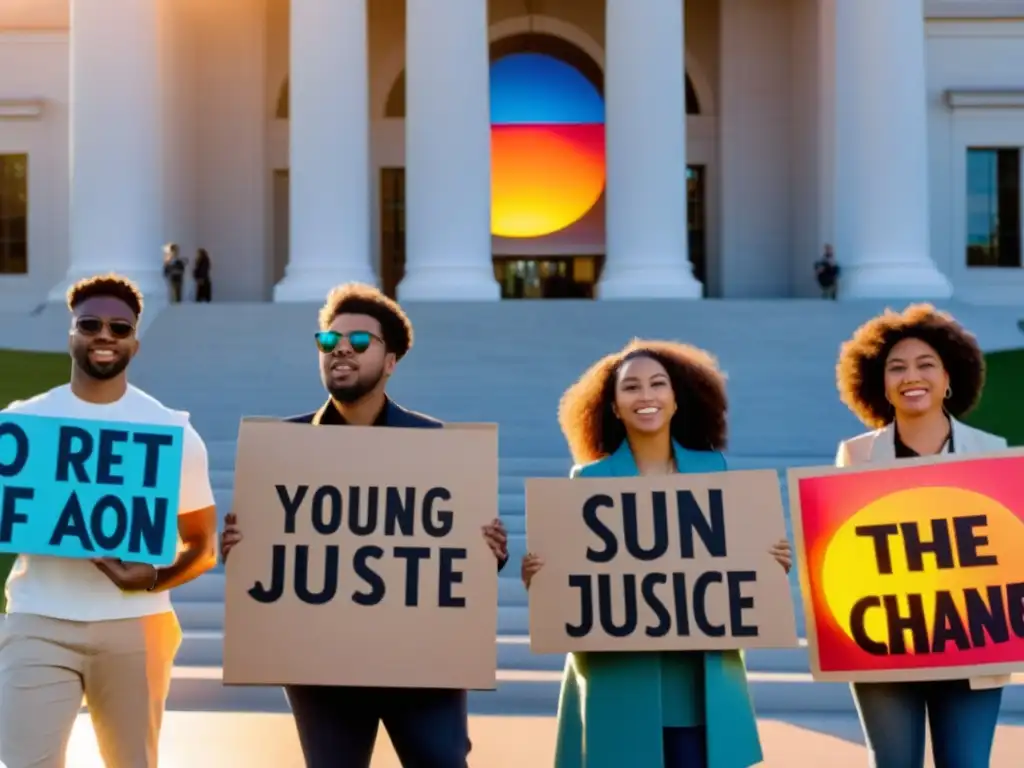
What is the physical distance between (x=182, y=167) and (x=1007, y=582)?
29777 millimetres

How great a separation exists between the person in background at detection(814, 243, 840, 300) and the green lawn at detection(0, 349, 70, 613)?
1535 centimetres

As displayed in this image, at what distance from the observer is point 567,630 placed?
466 cm

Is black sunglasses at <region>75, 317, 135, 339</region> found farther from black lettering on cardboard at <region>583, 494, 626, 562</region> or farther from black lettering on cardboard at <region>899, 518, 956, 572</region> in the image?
black lettering on cardboard at <region>899, 518, 956, 572</region>

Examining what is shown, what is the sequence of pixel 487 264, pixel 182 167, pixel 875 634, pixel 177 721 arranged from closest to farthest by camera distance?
1. pixel 875 634
2. pixel 177 721
3. pixel 487 264
4. pixel 182 167

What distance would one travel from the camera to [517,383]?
1864 cm

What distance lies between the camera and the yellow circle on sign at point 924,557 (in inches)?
194

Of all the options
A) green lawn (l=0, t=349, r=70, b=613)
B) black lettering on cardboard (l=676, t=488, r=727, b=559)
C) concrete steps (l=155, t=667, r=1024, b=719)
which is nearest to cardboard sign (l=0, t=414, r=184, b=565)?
black lettering on cardboard (l=676, t=488, r=727, b=559)

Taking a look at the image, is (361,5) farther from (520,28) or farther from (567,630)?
(567,630)

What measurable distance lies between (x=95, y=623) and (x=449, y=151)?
69.6ft

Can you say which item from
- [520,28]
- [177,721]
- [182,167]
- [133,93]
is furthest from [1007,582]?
[520,28]

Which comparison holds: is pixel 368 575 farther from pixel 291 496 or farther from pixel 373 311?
pixel 373 311

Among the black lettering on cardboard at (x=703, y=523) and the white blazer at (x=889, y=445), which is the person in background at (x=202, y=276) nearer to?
the white blazer at (x=889, y=445)

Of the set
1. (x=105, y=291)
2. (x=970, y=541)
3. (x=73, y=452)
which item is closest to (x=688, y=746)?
(x=970, y=541)

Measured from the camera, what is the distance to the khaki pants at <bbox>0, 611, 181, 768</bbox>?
4188mm
